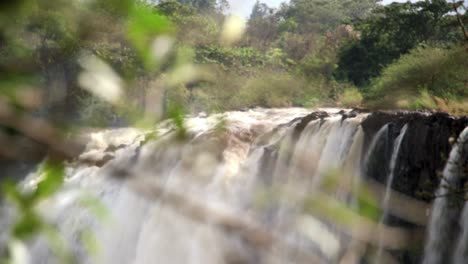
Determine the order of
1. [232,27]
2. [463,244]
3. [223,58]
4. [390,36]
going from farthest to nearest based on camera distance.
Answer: [223,58] < [390,36] < [463,244] < [232,27]

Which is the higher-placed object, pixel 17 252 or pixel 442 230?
pixel 17 252

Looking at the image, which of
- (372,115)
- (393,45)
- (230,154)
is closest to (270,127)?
(230,154)

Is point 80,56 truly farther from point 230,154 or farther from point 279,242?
point 230,154

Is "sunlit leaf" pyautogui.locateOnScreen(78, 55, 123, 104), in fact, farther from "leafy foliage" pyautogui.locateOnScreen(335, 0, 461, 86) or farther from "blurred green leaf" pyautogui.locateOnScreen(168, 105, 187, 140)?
"leafy foliage" pyautogui.locateOnScreen(335, 0, 461, 86)

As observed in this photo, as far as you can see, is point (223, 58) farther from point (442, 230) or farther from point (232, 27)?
point (232, 27)

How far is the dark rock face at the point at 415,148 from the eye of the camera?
5.88 m

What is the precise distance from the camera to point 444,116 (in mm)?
5973

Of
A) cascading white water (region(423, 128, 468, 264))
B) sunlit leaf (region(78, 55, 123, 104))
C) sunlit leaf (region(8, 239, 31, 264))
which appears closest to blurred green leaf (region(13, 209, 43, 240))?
sunlit leaf (region(8, 239, 31, 264))

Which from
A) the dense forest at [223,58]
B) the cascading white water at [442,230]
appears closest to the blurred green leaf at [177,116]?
the dense forest at [223,58]

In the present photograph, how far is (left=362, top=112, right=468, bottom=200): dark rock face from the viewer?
588 centimetres

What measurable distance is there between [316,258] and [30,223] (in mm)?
244

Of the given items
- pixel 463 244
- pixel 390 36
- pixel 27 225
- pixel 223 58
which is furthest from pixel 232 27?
pixel 223 58

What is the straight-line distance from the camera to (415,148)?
244 inches

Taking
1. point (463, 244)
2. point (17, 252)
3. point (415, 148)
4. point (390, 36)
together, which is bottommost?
point (463, 244)
